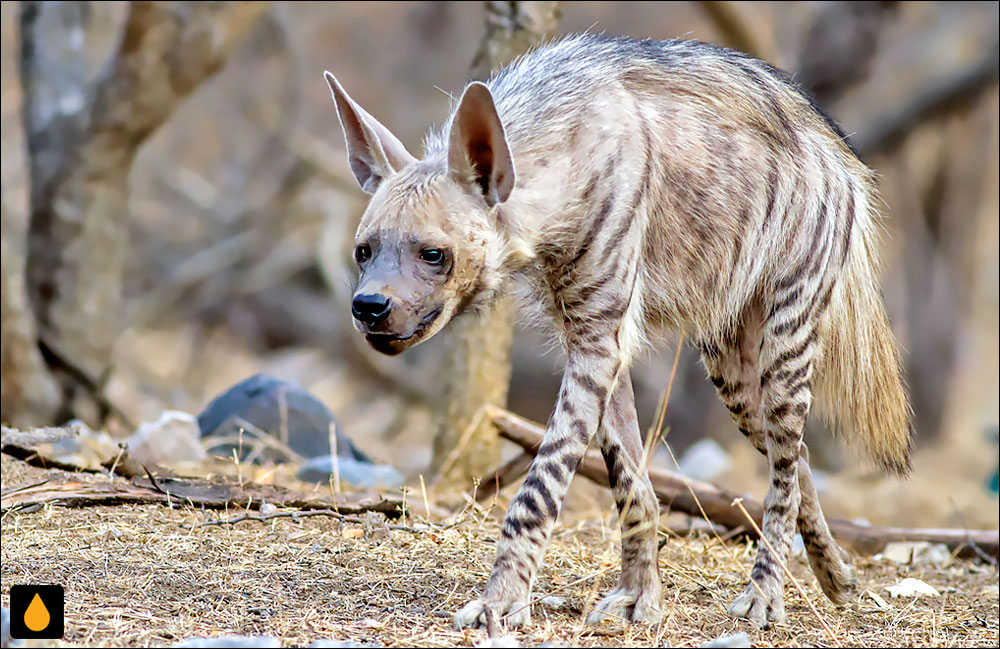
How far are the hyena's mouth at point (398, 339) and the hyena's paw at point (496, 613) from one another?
78 cm

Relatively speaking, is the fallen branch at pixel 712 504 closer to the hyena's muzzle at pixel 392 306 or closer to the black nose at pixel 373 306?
the hyena's muzzle at pixel 392 306

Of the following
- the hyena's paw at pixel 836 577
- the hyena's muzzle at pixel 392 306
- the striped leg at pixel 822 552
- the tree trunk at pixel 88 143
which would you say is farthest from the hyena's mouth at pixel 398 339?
the tree trunk at pixel 88 143

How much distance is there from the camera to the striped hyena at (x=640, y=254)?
141 inches

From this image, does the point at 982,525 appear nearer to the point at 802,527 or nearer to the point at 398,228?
the point at 802,527

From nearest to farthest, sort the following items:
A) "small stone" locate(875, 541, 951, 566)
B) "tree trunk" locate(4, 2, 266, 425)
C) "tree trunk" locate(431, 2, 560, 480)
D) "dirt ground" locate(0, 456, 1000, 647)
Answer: "dirt ground" locate(0, 456, 1000, 647) < "small stone" locate(875, 541, 951, 566) < "tree trunk" locate(431, 2, 560, 480) < "tree trunk" locate(4, 2, 266, 425)

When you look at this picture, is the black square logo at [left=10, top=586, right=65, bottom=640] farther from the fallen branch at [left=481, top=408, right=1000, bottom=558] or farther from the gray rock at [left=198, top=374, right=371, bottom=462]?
the gray rock at [left=198, top=374, right=371, bottom=462]

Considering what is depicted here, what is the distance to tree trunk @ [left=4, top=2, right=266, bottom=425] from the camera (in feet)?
25.2

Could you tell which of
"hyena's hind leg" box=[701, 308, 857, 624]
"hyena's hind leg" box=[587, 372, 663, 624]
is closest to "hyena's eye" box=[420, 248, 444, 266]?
"hyena's hind leg" box=[587, 372, 663, 624]

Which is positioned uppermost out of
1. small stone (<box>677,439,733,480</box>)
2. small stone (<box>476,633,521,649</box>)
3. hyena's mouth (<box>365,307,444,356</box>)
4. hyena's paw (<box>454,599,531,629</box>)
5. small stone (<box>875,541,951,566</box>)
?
hyena's mouth (<box>365,307,444,356</box>)

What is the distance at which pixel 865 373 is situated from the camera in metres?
4.80

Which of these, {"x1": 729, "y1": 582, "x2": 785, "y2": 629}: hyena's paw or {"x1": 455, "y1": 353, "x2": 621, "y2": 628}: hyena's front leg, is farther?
{"x1": 729, "y1": 582, "x2": 785, "y2": 629}: hyena's paw

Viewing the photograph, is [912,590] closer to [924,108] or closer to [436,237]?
[436,237]

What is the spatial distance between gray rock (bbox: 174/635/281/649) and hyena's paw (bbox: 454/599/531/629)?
61 centimetres

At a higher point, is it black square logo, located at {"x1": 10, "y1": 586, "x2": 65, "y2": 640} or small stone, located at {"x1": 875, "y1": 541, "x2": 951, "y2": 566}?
black square logo, located at {"x1": 10, "y1": 586, "x2": 65, "y2": 640}
